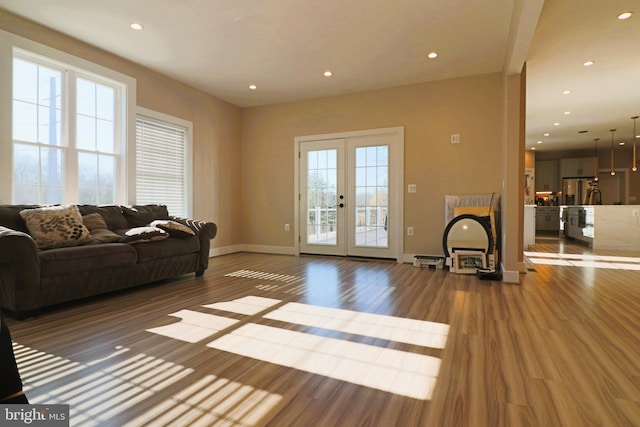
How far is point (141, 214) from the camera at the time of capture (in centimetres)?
427

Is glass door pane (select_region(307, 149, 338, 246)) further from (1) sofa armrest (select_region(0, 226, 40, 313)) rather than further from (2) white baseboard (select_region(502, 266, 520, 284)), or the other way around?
(1) sofa armrest (select_region(0, 226, 40, 313))

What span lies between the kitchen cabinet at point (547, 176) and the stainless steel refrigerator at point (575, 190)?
332 millimetres

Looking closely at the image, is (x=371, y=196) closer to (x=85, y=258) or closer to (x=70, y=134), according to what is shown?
(x=85, y=258)

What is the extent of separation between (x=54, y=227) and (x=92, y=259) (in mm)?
509

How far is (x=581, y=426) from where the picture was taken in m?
1.38

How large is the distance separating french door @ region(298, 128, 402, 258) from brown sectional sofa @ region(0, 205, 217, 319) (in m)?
2.17

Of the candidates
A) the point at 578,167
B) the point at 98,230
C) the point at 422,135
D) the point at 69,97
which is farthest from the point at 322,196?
the point at 578,167

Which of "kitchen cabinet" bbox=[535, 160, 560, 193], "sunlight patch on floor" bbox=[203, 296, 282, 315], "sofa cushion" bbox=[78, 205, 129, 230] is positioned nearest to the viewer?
"sunlight patch on floor" bbox=[203, 296, 282, 315]

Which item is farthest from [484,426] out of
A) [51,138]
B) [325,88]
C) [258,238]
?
[258,238]

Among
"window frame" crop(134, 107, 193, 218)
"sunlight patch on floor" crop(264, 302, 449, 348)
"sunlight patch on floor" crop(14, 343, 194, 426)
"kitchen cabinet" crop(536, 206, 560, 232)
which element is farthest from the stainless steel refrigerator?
"sunlight patch on floor" crop(14, 343, 194, 426)

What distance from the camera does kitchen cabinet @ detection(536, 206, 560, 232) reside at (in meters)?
10.8

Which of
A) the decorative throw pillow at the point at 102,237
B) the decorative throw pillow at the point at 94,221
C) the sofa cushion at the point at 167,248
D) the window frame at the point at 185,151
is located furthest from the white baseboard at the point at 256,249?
the decorative throw pillow at the point at 102,237

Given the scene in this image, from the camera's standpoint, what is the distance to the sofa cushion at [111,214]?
3.76 m

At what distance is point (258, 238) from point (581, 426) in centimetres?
568
